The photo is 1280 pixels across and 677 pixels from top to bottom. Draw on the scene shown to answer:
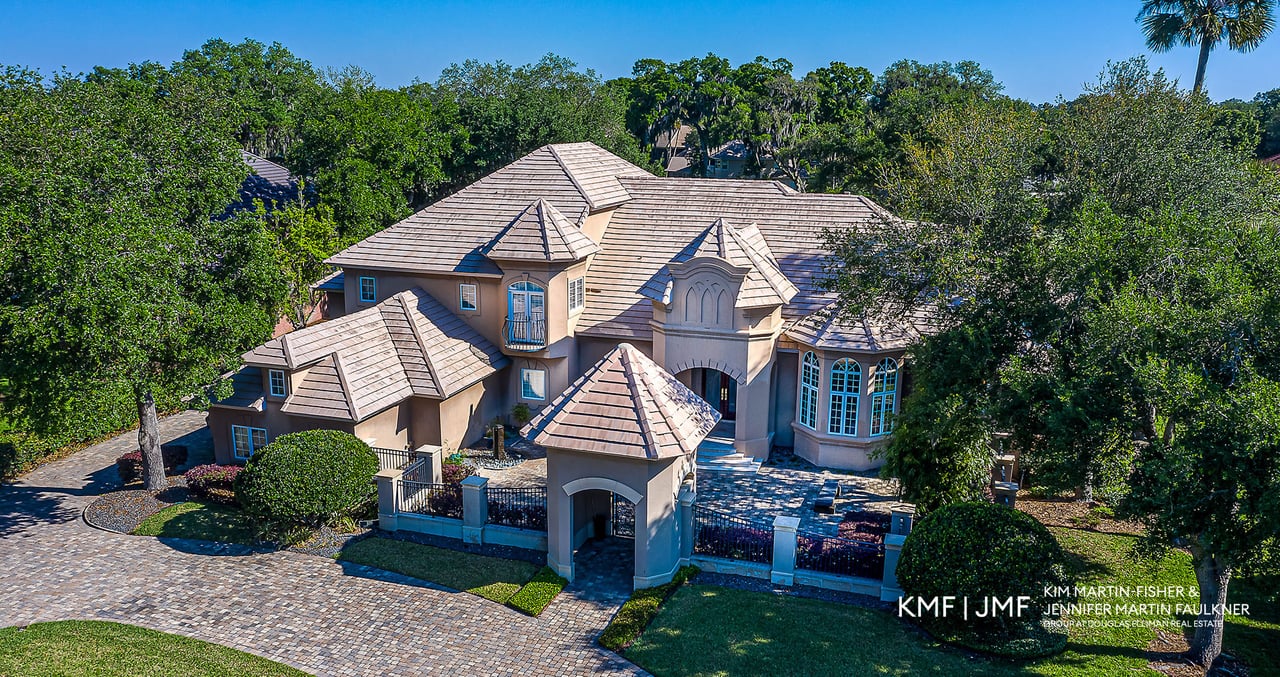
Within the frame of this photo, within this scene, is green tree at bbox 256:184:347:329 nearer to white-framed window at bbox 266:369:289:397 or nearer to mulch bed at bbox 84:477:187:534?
white-framed window at bbox 266:369:289:397

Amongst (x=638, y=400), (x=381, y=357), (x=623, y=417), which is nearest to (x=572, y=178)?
(x=381, y=357)

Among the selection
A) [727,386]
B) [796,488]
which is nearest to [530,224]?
[727,386]

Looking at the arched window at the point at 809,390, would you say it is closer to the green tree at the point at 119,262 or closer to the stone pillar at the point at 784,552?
the stone pillar at the point at 784,552

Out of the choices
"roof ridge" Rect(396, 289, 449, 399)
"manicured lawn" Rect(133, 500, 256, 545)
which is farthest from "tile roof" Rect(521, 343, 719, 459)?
"manicured lawn" Rect(133, 500, 256, 545)

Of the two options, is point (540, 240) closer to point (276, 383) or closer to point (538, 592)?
point (276, 383)

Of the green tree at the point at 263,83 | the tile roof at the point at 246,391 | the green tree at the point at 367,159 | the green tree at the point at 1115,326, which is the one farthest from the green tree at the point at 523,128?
the green tree at the point at 1115,326
